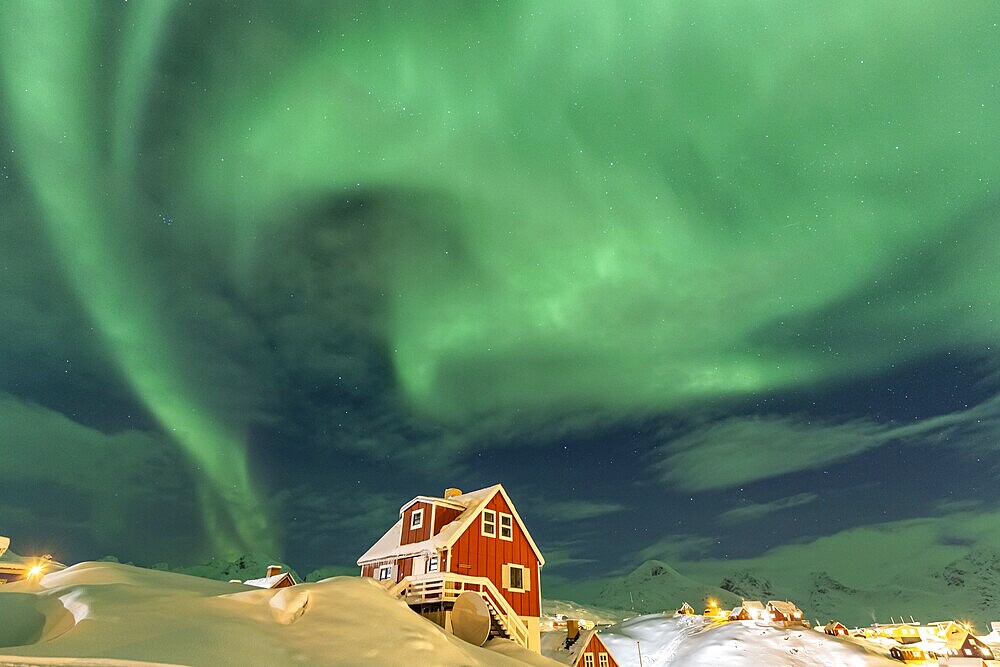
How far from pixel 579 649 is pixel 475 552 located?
34.3 ft

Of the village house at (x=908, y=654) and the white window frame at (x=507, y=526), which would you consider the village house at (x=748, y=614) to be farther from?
the white window frame at (x=507, y=526)

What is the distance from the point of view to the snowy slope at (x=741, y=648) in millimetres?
63938

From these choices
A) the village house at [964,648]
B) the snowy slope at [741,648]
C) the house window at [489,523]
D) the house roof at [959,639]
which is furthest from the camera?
the house roof at [959,639]

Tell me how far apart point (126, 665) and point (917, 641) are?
127464mm

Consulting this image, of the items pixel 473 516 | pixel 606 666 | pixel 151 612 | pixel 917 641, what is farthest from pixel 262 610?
pixel 917 641

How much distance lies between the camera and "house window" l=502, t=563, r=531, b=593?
2805 cm

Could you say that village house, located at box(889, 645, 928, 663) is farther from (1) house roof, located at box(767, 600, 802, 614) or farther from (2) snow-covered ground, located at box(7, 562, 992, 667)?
(2) snow-covered ground, located at box(7, 562, 992, 667)

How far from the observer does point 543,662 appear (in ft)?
47.8

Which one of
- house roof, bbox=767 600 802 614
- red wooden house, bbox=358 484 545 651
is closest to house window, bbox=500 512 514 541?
red wooden house, bbox=358 484 545 651

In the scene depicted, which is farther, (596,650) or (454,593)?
(596,650)

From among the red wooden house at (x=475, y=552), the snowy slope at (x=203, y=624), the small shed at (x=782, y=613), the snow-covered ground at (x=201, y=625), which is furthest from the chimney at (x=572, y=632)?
the small shed at (x=782, y=613)

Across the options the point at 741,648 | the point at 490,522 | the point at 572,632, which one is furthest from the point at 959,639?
the point at 490,522

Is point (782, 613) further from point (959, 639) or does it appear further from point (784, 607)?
point (959, 639)

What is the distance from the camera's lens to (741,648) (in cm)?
7031
